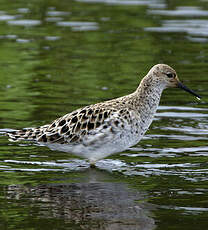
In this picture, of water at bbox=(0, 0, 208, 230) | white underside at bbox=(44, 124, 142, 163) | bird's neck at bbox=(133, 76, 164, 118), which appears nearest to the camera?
water at bbox=(0, 0, 208, 230)

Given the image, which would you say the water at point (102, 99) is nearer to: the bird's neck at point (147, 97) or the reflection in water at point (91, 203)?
the reflection in water at point (91, 203)

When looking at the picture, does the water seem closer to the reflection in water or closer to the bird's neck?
the reflection in water

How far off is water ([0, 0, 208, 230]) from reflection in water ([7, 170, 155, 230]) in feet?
0.05

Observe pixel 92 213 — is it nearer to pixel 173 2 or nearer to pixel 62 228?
pixel 62 228

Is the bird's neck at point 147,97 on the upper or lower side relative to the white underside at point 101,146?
upper

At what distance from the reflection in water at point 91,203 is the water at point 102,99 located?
0.6 inches

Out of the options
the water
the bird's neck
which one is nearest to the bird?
the bird's neck

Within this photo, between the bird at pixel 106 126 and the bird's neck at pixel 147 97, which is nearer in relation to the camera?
the bird at pixel 106 126

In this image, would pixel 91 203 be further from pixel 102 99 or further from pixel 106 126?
pixel 102 99

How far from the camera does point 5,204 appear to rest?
10.3 m

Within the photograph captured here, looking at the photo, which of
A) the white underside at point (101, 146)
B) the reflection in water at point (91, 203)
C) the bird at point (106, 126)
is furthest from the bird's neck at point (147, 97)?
the reflection in water at point (91, 203)

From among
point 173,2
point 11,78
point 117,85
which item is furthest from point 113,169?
point 173,2

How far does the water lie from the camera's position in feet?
33.3

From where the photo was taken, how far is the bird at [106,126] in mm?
11945
